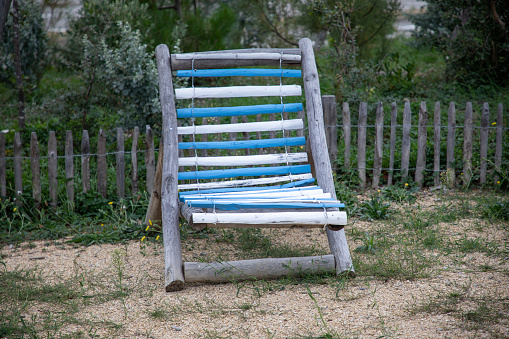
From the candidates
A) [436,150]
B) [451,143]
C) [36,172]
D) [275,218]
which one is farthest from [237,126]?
[451,143]

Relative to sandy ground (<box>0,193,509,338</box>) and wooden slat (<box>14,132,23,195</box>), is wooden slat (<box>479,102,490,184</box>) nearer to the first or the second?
sandy ground (<box>0,193,509,338</box>)

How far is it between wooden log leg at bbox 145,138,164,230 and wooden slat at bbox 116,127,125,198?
2.54ft

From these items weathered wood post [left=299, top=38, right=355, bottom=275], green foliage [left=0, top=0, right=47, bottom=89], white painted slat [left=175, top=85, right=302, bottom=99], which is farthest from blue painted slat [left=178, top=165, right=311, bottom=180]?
green foliage [left=0, top=0, right=47, bottom=89]

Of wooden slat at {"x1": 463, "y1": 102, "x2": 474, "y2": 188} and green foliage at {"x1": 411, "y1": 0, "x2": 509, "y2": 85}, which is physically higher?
green foliage at {"x1": 411, "y1": 0, "x2": 509, "y2": 85}

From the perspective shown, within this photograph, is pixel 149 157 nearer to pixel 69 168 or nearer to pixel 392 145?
pixel 69 168

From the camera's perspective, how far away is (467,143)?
4.61m

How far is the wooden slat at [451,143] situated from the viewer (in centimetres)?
452

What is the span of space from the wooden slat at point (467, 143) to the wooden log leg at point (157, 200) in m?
2.96

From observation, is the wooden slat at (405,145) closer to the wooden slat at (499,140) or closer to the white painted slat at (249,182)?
the wooden slat at (499,140)

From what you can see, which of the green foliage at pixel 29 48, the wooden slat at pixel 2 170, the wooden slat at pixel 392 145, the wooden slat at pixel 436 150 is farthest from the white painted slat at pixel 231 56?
the green foliage at pixel 29 48

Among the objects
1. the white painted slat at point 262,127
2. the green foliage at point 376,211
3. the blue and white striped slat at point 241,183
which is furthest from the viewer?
the green foliage at point 376,211

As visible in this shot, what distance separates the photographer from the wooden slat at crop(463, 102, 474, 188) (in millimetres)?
4535

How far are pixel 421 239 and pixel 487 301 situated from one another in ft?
3.24

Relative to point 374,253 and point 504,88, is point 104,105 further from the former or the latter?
point 504,88
